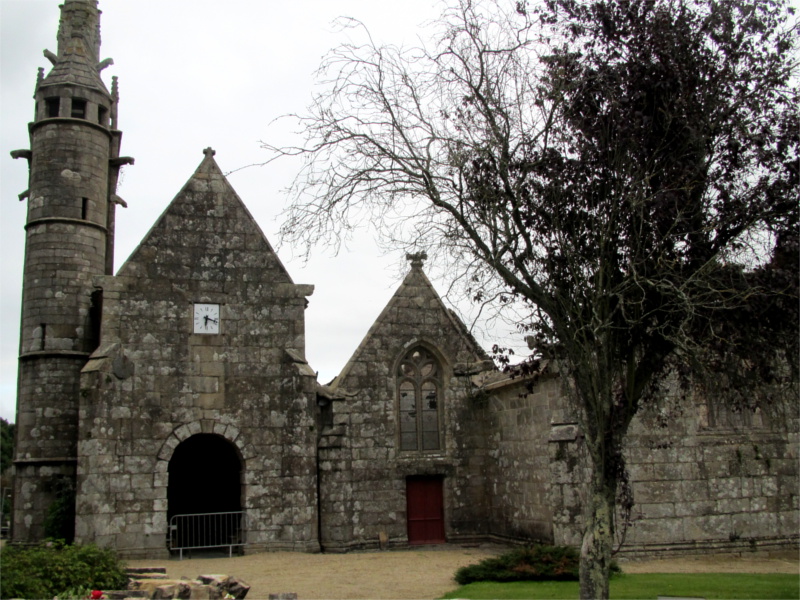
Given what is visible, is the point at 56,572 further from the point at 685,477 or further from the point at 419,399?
the point at 685,477

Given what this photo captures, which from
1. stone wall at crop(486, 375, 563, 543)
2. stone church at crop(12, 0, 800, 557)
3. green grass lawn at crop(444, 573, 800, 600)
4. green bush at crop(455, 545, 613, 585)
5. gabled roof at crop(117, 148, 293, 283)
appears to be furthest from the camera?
gabled roof at crop(117, 148, 293, 283)

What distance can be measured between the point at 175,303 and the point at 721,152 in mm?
11525

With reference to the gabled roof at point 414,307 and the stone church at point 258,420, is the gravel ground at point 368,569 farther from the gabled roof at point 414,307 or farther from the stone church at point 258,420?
the gabled roof at point 414,307

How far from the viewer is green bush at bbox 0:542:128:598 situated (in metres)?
9.38

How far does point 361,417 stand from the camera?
17469 mm

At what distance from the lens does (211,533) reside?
1692 centimetres

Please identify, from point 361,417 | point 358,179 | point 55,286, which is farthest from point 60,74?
point 358,179

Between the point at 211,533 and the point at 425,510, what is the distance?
4668mm

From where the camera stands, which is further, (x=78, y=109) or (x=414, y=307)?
(x=78, y=109)

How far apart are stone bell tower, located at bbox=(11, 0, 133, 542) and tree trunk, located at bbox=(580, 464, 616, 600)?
39.0 feet

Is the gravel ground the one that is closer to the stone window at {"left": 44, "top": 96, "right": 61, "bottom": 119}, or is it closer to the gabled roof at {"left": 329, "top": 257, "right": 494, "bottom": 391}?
the gabled roof at {"left": 329, "top": 257, "right": 494, "bottom": 391}

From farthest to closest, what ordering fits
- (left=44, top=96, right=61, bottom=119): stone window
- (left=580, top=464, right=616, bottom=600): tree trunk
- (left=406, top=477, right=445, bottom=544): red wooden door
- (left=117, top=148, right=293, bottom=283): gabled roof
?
(left=44, top=96, right=61, bottom=119): stone window
(left=406, top=477, right=445, bottom=544): red wooden door
(left=117, top=148, right=293, bottom=283): gabled roof
(left=580, top=464, right=616, bottom=600): tree trunk

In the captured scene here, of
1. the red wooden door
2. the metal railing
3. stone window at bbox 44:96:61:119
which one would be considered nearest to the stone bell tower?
stone window at bbox 44:96:61:119

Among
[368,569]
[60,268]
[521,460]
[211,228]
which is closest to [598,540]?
[368,569]
